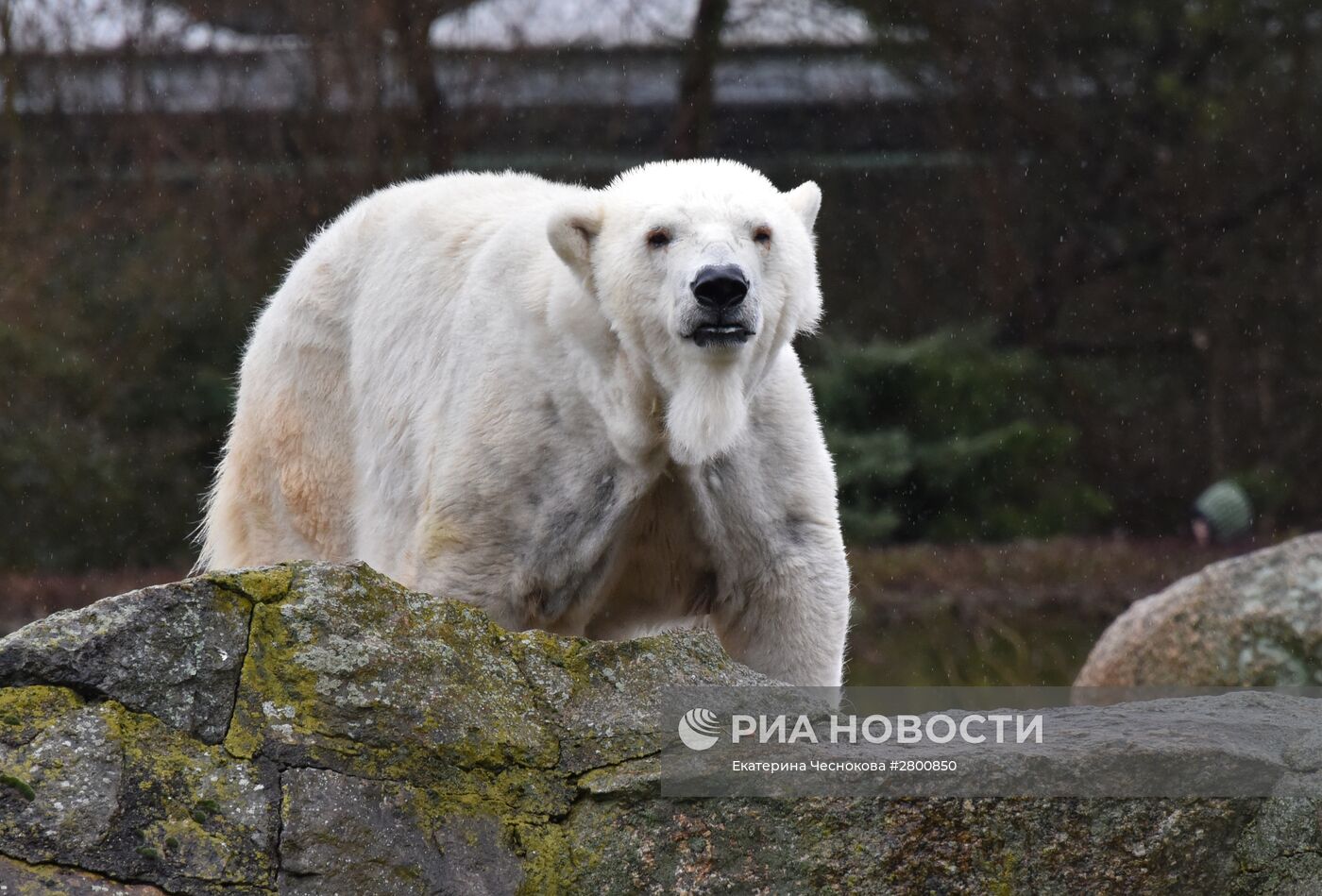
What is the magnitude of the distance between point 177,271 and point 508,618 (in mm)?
7288

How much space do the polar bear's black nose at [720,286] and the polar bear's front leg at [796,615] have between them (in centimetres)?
57

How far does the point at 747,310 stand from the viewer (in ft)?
11.2

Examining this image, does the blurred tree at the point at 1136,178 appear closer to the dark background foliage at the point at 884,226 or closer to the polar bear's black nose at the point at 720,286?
the dark background foliage at the point at 884,226

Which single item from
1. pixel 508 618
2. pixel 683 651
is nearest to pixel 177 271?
pixel 508 618

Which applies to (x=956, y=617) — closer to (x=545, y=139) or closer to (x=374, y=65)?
(x=545, y=139)

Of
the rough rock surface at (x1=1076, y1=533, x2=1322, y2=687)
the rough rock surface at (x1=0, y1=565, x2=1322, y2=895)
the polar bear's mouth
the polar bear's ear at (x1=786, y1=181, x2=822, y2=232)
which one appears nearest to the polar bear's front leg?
the polar bear's mouth

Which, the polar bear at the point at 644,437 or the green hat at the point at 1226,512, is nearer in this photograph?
the polar bear at the point at 644,437

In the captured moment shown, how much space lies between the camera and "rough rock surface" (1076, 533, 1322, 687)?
5.88 meters

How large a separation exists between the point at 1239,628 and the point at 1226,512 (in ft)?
14.4

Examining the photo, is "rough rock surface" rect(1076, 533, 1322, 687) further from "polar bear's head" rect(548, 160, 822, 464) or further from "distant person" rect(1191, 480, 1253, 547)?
"distant person" rect(1191, 480, 1253, 547)

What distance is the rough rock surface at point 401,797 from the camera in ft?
7.30

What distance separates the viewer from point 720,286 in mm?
3361

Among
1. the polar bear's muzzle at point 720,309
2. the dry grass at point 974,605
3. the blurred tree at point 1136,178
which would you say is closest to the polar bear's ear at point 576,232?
the polar bear's muzzle at point 720,309

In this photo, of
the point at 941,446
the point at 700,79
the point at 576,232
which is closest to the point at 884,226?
the point at 700,79
